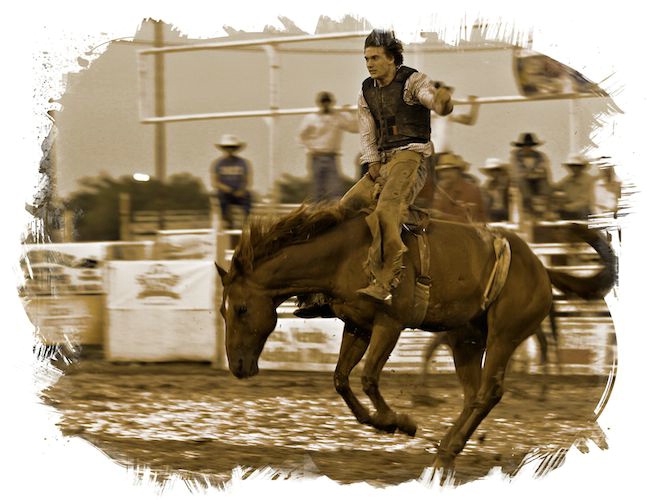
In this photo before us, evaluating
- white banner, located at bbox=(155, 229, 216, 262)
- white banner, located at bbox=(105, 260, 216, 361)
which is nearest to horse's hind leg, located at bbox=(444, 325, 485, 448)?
white banner, located at bbox=(105, 260, 216, 361)

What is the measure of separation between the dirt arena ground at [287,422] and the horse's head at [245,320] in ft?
2.23

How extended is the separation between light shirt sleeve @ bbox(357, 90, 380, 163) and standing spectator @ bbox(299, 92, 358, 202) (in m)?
2.72

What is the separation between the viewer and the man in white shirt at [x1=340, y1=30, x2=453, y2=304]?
530 cm

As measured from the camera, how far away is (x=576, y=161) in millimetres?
8305

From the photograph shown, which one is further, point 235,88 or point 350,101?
point 235,88

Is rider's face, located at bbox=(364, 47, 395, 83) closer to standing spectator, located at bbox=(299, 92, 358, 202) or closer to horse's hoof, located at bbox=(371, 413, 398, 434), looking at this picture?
horse's hoof, located at bbox=(371, 413, 398, 434)

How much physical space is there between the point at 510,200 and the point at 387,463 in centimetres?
379

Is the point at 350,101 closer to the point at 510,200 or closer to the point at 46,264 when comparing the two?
the point at 510,200

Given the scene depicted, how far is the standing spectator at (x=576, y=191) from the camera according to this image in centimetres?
829

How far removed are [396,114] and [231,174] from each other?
12.5ft

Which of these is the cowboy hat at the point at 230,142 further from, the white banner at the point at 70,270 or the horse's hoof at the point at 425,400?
the horse's hoof at the point at 425,400

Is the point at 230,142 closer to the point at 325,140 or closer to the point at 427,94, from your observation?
the point at 325,140

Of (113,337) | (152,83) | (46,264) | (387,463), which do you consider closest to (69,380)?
(113,337)

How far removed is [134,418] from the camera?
720 centimetres
